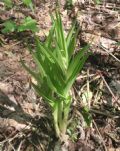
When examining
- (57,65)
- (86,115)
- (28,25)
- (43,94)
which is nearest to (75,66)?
(57,65)

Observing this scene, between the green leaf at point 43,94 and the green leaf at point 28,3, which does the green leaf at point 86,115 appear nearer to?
the green leaf at point 43,94

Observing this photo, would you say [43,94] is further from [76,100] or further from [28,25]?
[28,25]

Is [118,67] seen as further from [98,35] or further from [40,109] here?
[40,109]

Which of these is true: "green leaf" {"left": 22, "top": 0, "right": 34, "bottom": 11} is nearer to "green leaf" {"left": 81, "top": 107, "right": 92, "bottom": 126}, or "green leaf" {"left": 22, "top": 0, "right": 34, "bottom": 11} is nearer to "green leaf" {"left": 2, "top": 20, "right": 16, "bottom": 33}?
"green leaf" {"left": 2, "top": 20, "right": 16, "bottom": 33}

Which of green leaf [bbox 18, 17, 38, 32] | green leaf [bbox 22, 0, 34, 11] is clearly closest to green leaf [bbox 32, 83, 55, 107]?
green leaf [bbox 18, 17, 38, 32]

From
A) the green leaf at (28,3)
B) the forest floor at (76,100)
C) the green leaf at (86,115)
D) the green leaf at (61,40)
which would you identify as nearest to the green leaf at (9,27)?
the forest floor at (76,100)

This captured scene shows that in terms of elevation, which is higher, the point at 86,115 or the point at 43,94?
the point at 43,94
